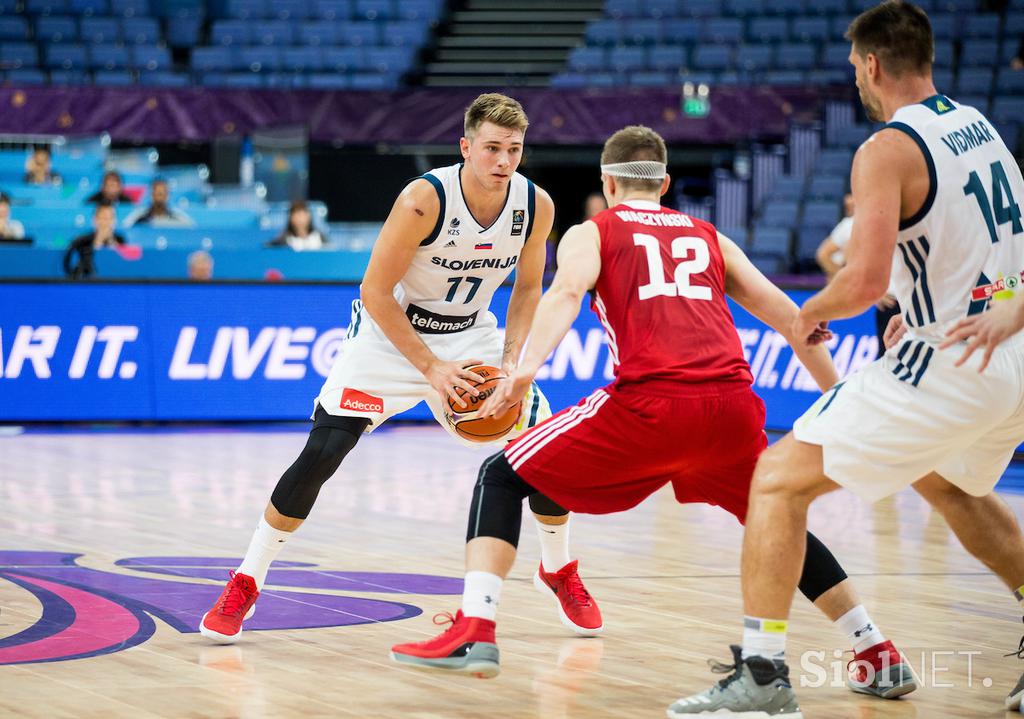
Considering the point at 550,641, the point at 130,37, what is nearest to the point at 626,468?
the point at 550,641

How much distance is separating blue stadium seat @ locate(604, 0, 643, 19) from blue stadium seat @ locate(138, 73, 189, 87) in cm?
618

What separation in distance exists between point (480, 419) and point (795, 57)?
610 inches

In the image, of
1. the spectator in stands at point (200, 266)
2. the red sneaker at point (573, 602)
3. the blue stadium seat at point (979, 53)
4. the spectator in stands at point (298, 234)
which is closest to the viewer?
the red sneaker at point (573, 602)

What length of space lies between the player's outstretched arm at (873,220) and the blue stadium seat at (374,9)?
58.9 ft

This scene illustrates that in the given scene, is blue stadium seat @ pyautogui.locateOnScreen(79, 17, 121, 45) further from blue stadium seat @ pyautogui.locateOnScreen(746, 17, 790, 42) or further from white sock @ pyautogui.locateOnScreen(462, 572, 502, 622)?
white sock @ pyautogui.locateOnScreen(462, 572, 502, 622)

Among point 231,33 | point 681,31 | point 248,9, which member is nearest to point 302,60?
point 231,33

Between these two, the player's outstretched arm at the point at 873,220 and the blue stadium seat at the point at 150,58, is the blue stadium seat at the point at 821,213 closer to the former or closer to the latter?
the blue stadium seat at the point at 150,58

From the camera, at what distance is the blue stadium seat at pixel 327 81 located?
19469mm

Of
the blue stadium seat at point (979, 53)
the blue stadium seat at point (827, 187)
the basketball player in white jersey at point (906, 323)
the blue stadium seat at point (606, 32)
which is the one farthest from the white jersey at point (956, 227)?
the blue stadium seat at point (606, 32)

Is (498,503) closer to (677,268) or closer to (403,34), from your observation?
(677,268)

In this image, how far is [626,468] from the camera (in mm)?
4059

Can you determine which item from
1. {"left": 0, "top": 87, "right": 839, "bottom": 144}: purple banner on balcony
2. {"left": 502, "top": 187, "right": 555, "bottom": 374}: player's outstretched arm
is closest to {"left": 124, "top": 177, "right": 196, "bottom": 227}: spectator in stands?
{"left": 0, "top": 87, "right": 839, "bottom": 144}: purple banner on balcony

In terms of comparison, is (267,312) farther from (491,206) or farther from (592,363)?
(491,206)

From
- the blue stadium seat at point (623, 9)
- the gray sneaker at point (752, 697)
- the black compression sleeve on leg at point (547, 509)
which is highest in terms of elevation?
the gray sneaker at point (752, 697)
